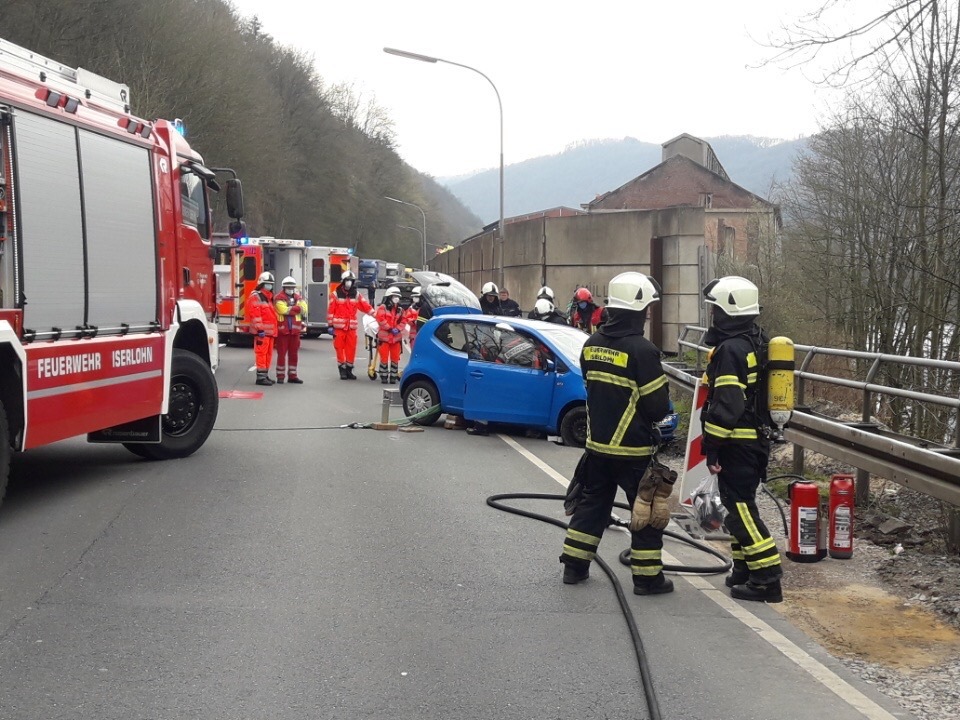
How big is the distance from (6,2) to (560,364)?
78.5ft

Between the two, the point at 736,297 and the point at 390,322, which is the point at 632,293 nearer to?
the point at 736,297

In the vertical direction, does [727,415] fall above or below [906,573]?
above

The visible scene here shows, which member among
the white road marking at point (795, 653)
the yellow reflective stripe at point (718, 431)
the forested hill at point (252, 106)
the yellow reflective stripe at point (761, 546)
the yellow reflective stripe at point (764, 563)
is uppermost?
the forested hill at point (252, 106)

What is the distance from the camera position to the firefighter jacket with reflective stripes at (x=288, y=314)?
18484 millimetres

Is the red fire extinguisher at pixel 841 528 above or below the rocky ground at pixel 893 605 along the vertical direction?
above

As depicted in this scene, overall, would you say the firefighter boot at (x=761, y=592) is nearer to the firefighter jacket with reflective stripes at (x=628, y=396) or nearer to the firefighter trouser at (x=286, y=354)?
the firefighter jacket with reflective stripes at (x=628, y=396)

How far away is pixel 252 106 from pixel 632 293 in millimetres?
41626

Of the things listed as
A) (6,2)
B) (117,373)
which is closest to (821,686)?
(117,373)

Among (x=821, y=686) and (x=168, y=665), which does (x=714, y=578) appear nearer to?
(x=821, y=686)

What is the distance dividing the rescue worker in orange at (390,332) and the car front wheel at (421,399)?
5.15m

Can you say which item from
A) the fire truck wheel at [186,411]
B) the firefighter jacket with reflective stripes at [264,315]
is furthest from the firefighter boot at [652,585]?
the firefighter jacket with reflective stripes at [264,315]

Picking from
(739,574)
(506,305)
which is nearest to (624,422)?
(739,574)

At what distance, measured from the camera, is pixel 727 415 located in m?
5.83

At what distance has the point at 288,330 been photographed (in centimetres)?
1873
